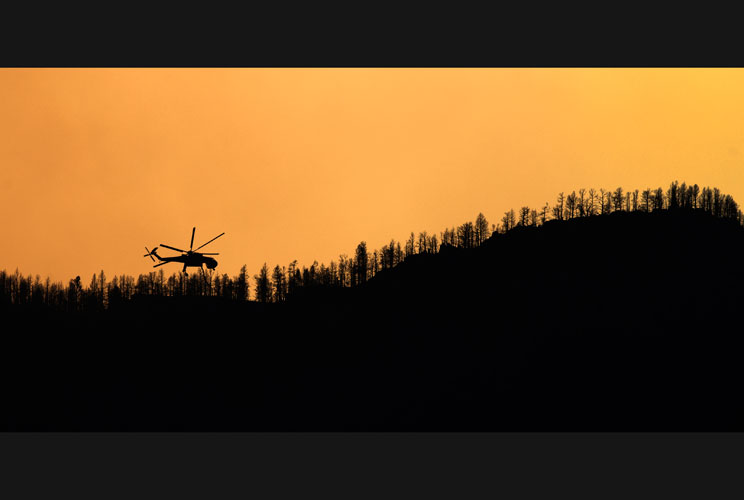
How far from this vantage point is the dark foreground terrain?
348 feet

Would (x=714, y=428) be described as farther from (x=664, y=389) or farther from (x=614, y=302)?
(x=614, y=302)

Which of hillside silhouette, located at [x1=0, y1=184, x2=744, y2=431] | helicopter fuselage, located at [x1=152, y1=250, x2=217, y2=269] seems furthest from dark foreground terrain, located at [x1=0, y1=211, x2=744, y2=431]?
helicopter fuselage, located at [x1=152, y1=250, x2=217, y2=269]

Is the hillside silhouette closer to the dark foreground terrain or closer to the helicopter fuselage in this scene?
the dark foreground terrain

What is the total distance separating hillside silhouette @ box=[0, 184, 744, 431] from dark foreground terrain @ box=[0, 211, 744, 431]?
27 centimetres

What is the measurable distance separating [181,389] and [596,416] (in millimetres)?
52114

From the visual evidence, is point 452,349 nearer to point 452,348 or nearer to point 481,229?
point 452,348

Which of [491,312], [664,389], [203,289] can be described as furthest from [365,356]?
[203,289]

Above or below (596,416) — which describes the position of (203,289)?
above

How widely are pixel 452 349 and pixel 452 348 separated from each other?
271 millimetres

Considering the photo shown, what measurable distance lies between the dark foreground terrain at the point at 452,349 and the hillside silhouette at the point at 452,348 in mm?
270

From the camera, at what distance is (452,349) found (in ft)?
379

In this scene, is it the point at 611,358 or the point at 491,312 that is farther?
the point at 491,312

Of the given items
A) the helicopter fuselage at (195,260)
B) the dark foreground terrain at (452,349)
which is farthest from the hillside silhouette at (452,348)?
the helicopter fuselage at (195,260)

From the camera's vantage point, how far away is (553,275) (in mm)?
129625
